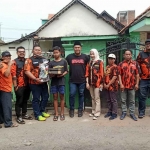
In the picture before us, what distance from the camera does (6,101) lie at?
15.8 feet

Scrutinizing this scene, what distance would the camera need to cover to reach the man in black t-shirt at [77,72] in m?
5.49

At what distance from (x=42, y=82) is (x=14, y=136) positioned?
1422 mm

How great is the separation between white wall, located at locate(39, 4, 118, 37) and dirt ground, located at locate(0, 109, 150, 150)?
467 inches

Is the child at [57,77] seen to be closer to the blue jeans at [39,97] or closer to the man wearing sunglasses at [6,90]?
the blue jeans at [39,97]

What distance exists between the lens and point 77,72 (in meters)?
5.49

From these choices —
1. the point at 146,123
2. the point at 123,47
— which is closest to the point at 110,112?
the point at 146,123

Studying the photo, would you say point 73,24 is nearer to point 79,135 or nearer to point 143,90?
point 143,90

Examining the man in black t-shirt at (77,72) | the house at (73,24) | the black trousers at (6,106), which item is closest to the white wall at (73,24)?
the house at (73,24)

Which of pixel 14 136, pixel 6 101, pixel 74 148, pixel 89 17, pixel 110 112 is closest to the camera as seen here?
pixel 74 148

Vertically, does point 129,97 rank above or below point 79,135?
above

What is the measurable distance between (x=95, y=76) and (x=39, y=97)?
4.80 feet

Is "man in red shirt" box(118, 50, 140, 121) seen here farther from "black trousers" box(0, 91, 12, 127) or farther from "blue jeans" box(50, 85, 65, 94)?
"black trousers" box(0, 91, 12, 127)

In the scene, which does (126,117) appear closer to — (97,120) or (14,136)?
(97,120)

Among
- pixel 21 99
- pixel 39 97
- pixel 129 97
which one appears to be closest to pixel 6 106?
pixel 21 99
